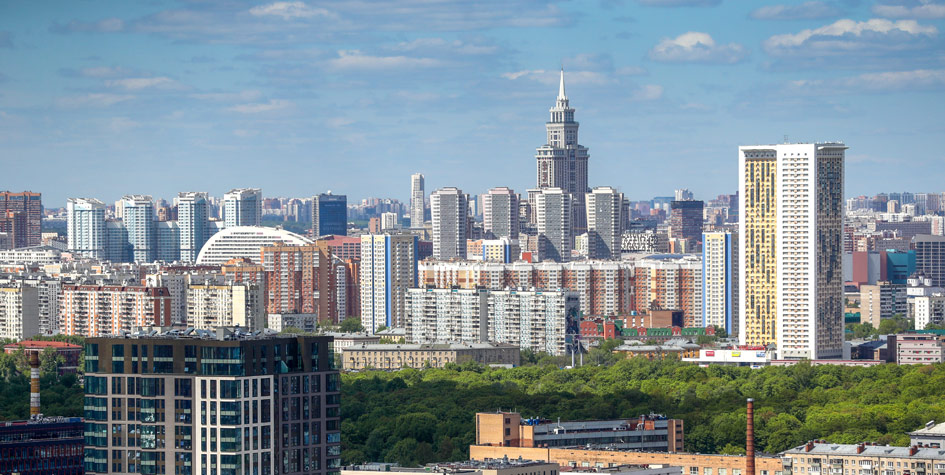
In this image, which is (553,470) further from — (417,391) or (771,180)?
(771,180)

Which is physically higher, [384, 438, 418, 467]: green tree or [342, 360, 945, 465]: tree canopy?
[342, 360, 945, 465]: tree canopy

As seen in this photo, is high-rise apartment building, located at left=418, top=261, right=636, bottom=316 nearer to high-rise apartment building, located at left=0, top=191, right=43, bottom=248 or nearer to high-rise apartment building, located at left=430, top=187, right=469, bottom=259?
high-rise apartment building, located at left=430, top=187, right=469, bottom=259

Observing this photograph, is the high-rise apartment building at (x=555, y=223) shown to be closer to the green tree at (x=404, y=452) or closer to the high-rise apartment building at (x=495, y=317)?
the high-rise apartment building at (x=495, y=317)

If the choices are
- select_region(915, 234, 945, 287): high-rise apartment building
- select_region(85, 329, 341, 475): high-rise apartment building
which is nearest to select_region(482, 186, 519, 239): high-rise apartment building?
select_region(915, 234, 945, 287): high-rise apartment building

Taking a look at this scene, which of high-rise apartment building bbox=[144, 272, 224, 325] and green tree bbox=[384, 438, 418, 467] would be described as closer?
green tree bbox=[384, 438, 418, 467]

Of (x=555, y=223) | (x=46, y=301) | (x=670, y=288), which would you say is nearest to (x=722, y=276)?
(x=670, y=288)
